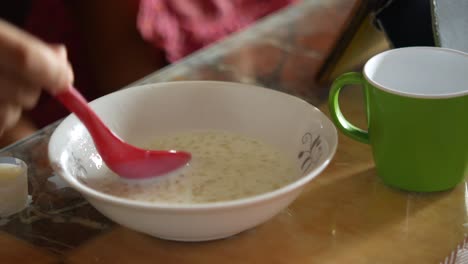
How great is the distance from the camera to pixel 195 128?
76 cm

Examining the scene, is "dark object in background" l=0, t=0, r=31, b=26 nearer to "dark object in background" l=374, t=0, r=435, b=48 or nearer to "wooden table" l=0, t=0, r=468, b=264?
"wooden table" l=0, t=0, r=468, b=264

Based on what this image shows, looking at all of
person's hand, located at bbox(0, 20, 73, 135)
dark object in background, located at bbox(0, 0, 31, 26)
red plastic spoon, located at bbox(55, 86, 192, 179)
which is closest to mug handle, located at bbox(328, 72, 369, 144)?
red plastic spoon, located at bbox(55, 86, 192, 179)

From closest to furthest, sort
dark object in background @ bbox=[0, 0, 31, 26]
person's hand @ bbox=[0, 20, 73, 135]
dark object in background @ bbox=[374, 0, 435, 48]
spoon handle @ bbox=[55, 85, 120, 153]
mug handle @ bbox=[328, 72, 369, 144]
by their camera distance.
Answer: person's hand @ bbox=[0, 20, 73, 135]
spoon handle @ bbox=[55, 85, 120, 153]
mug handle @ bbox=[328, 72, 369, 144]
dark object in background @ bbox=[374, 0, 435, 48]
dark object in background @ bbox=[0, 0, 31, 26]

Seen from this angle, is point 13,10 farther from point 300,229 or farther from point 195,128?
point 300,229

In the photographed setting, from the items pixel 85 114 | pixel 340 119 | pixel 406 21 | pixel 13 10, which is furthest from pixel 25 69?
pixel 13 10

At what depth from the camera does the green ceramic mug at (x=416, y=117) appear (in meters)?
0.62

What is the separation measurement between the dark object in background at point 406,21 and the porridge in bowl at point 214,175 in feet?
0.84

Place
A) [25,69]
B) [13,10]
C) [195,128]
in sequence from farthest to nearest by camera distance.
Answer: [13,10] → [195,128] → [25,69]

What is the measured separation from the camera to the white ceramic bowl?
0.53 metres

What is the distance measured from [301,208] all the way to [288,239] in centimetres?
5

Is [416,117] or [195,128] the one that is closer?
[416,117]

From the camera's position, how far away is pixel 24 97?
531 millimetres

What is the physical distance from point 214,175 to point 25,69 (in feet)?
0.75

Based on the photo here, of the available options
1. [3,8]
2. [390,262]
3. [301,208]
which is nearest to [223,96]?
[301,208]
